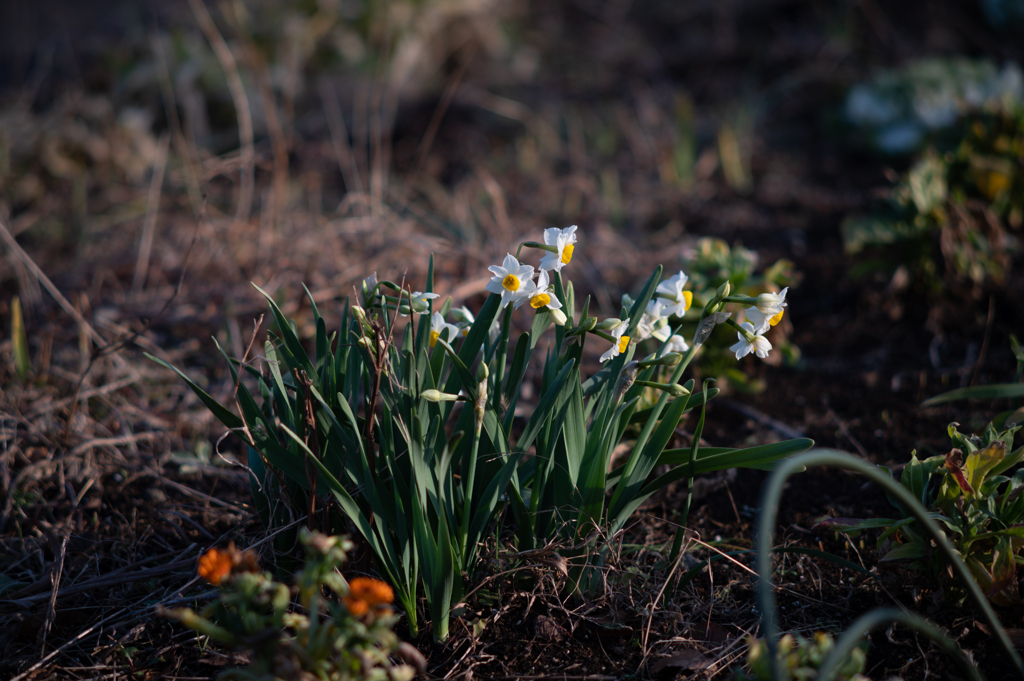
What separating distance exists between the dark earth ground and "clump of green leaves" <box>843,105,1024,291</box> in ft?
0.44

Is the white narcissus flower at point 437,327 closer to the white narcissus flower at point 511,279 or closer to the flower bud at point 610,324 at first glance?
the white narcissus flower at point 511,279

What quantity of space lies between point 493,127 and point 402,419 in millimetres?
4008

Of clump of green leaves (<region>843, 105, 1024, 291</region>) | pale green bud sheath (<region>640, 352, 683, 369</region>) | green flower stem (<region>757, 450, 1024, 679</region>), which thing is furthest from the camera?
clump of green leaves (<region>843, 105, 1024, 291</region>)

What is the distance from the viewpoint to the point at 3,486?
1.82 m

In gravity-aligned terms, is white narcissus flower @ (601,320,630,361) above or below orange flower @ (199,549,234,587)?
above

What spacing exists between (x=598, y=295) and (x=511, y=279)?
1751mm

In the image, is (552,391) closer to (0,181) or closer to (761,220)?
(761,220)

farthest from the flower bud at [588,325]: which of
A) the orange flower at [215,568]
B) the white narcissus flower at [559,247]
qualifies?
the orange flower at [215,568]

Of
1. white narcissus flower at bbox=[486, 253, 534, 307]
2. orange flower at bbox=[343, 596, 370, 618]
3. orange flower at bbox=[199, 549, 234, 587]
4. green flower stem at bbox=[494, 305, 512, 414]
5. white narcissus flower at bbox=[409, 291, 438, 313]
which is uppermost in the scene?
white narcissus flower at bbox=[486, 253, 534, 307]

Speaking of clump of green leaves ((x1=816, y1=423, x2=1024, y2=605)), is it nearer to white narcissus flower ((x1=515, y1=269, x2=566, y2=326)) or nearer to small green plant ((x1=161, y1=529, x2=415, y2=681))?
white narcissus flower ((x1=515, y1=269, x2=566, y2=326))

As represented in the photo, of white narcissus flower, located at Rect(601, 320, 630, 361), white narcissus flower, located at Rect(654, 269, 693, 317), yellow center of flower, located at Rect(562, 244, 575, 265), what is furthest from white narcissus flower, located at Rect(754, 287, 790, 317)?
yellow center of flower, located at Rect(562, 244, 575, 265)

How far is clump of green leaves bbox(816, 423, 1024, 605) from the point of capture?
1222 millimetres

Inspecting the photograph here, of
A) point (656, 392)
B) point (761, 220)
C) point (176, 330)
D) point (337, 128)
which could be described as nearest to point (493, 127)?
point (337, 128)

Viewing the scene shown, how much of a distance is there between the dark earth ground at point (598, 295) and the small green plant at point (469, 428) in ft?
0.42
